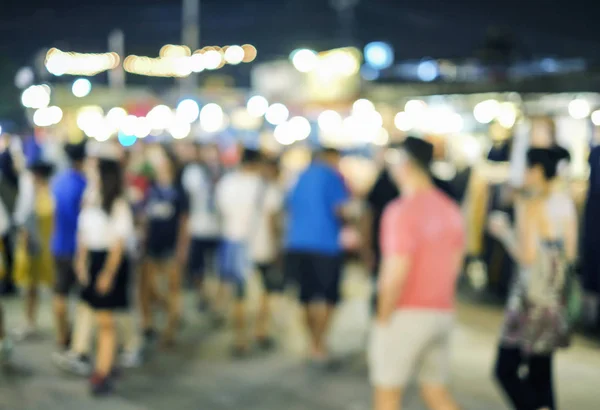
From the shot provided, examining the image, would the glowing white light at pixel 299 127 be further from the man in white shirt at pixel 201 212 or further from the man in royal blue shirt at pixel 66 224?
the man in royal blue shirt at pixel 66 224

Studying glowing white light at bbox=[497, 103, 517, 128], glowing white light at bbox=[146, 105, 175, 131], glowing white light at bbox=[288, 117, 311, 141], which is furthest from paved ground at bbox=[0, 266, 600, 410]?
glowing white light at bbox=[146, 105, 175, 131]

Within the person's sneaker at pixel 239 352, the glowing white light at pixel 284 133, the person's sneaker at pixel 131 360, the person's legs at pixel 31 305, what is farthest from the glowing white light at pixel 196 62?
the person's sneaker at pixel 131 360

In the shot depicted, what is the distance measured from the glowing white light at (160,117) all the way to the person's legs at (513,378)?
102 feet

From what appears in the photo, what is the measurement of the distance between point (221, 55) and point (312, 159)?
32.4m

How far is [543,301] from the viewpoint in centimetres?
456

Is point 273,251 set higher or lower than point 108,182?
lower

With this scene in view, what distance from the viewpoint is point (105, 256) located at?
6.57 m

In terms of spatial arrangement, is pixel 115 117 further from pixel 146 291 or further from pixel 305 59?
pixel 146 291

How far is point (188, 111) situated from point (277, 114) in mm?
3725

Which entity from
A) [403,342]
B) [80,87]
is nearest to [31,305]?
[403,342]

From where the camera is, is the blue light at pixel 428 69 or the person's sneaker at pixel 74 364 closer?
the person's sneaker at pixel 74 364

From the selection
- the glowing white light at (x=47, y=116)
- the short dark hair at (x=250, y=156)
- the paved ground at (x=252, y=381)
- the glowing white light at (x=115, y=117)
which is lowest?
the paved ground at (x=252, y=381)

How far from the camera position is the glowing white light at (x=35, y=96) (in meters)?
13.0

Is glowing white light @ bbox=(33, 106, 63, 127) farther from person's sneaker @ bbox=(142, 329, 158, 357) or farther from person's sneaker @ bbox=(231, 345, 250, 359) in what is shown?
person's sneaker @ bbox=(231, 345, 250, 359)
